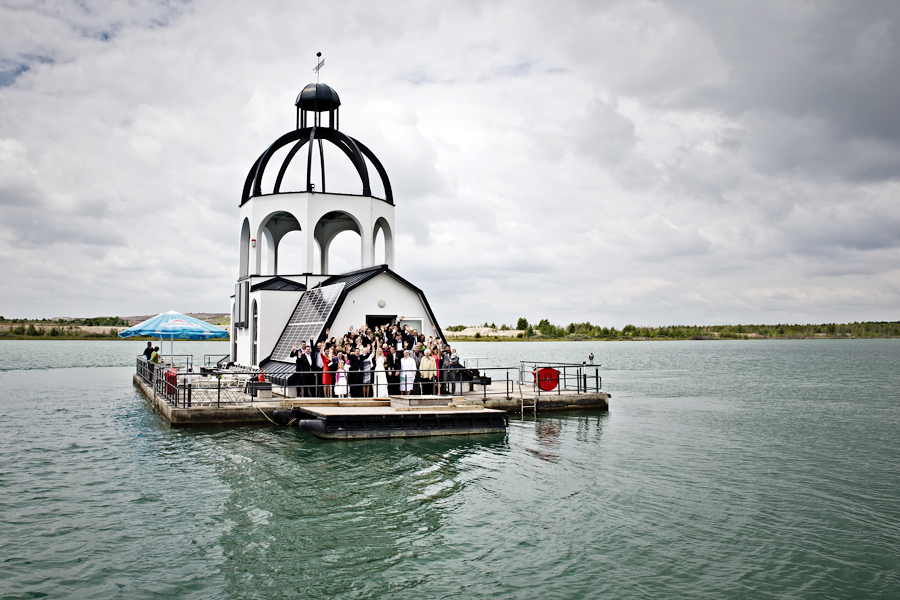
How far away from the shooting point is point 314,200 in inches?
1080

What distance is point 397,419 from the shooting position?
16953 millimetres

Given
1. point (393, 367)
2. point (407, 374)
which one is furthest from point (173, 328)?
point (407, 374)

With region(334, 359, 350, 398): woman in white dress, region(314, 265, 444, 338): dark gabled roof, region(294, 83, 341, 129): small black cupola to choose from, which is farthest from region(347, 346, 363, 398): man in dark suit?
region(294, 83, 341, 129): small black cupola

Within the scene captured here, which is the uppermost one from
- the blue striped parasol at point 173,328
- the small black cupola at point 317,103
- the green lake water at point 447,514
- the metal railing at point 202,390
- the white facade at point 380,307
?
the small black cupola at point 317,103

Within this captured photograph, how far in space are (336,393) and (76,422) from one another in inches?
374

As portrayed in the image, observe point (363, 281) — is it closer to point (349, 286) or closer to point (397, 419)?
point (349, 286)

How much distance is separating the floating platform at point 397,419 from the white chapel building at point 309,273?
430cm

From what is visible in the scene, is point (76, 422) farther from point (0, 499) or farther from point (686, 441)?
point (686, 441)

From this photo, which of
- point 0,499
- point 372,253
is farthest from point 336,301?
point 0,499

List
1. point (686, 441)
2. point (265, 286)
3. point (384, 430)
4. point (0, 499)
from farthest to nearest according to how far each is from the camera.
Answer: point (265, 286)
point (686, 441)
point (384, 430)
point (0, 499)

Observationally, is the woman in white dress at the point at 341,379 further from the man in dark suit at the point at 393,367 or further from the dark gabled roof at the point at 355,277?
the dark gabled roof at the point at 355,277

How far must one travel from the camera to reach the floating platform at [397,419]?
1658cm

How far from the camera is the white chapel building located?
23.6 m

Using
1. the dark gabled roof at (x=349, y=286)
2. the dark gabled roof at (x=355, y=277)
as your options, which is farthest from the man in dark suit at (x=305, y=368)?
the dark gabled roof at (x=355, y=277)
